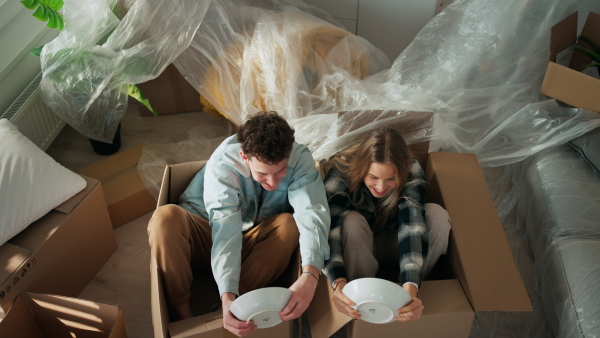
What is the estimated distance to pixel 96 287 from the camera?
1425mm

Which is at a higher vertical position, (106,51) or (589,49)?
(106,51)

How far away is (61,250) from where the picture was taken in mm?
1286

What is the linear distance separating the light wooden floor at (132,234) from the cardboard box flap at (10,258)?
0.26 metres

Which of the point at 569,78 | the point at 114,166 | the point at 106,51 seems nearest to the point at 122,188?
the point at 114,166

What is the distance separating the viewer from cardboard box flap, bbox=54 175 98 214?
1294mm

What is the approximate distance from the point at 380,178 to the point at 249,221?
0.33 metres

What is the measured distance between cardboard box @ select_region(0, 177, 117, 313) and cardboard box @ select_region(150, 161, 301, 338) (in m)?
0.20

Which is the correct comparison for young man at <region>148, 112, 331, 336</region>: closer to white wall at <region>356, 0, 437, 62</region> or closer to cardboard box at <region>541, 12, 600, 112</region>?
cardboard box at <region>541, 12, 600, 112</region>

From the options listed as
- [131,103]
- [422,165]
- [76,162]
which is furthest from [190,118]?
[422,165]

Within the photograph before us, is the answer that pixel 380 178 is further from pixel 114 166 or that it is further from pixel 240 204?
pixel 114 166

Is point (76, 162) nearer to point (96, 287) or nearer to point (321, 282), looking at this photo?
point (96, 287)

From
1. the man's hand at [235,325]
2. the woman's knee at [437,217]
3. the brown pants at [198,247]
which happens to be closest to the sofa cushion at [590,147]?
the woman's knee at [437,217]

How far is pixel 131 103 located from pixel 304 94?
2.50 feet

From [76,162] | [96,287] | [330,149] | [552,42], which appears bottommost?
[96,287]
